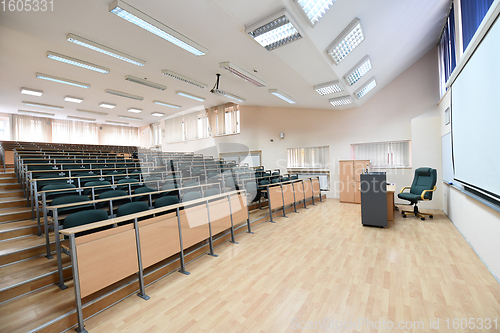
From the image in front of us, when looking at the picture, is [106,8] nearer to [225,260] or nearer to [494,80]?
[225,260]

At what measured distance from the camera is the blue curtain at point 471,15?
2574 mm

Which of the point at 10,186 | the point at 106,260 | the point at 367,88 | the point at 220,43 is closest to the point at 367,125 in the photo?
the point at 367,88

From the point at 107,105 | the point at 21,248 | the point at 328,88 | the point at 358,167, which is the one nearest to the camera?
the point at 21,248

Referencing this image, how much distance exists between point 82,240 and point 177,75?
16.0 ft

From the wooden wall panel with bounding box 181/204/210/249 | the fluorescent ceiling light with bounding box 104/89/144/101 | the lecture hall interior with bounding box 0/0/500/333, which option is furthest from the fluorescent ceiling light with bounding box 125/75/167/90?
the wooden wall panel with bounding box 181/204/210/249

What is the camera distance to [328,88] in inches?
215

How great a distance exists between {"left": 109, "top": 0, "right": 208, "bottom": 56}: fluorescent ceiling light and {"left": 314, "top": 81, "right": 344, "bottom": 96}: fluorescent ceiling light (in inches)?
113

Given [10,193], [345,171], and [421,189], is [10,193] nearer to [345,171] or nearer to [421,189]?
[345,171]

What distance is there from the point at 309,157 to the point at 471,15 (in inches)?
223

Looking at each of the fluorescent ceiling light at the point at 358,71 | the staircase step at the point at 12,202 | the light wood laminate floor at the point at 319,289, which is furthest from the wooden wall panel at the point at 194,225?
the fluorescent ceiling light at the point at 358,71

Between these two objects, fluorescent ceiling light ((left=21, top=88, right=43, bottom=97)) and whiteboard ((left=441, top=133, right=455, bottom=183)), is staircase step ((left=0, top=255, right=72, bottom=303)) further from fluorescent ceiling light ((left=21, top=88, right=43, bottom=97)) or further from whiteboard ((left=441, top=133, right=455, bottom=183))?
fluorescent ceiling light ((left=21, top=88, right=43, bottom=97))

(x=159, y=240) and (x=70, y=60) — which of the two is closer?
(x=159, y=240)

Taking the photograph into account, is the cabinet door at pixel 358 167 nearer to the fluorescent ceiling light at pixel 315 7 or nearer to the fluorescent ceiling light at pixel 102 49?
the fluorescent ceiling light at pixel 315 7

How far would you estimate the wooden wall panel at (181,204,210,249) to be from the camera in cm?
284
